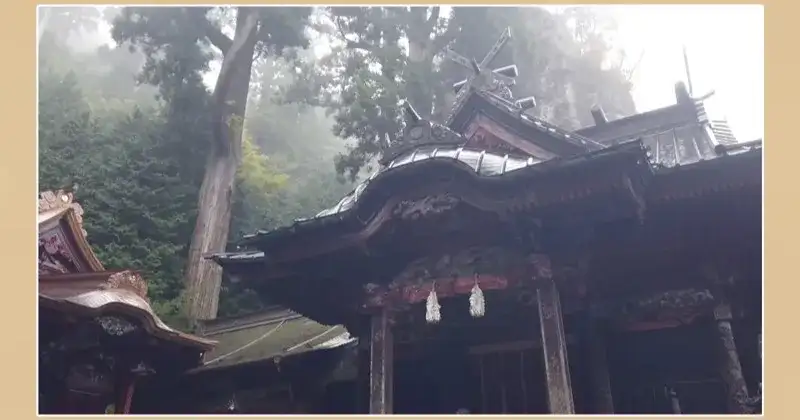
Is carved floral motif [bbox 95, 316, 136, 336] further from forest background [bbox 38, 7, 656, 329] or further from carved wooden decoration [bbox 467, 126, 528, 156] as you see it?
forest background [bbox 38, 7, 656, 329]

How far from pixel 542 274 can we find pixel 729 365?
5.77ft

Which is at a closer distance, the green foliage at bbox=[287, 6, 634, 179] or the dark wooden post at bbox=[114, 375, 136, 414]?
the dark wooden post at bbox=[114, 375, 136, 414]

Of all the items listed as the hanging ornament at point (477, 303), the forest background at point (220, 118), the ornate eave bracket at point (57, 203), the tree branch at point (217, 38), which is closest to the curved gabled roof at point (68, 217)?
the ornate eave bracket at point (57, 203)

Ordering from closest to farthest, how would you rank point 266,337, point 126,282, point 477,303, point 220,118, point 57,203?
1. point 477,303
2. point 126,282
3. point 57,203
4. point 266,337
5. point 220,118

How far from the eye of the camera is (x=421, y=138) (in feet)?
22.4

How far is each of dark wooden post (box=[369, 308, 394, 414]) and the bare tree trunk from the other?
8.60 meters

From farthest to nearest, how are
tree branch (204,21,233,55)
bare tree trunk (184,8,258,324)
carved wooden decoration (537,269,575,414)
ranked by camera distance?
tree branch (204,21,233,55) → bare tree trunk (184,8,258,324) → carved wooden decoration (537,269,575,414)

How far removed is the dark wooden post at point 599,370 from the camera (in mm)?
6090

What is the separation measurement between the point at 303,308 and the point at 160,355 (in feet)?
7.79

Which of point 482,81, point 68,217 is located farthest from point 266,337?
point 482,81

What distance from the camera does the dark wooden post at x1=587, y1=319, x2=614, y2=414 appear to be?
240 inches

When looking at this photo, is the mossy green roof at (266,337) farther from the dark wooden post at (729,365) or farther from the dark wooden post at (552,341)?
the dark wooden post at (729,365)

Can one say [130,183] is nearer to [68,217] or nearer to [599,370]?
[68,217]

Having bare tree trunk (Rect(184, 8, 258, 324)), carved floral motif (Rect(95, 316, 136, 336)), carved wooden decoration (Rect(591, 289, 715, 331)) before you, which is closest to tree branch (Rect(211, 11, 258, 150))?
bare tree trunk (Rect(184, 8, 258, 324))
